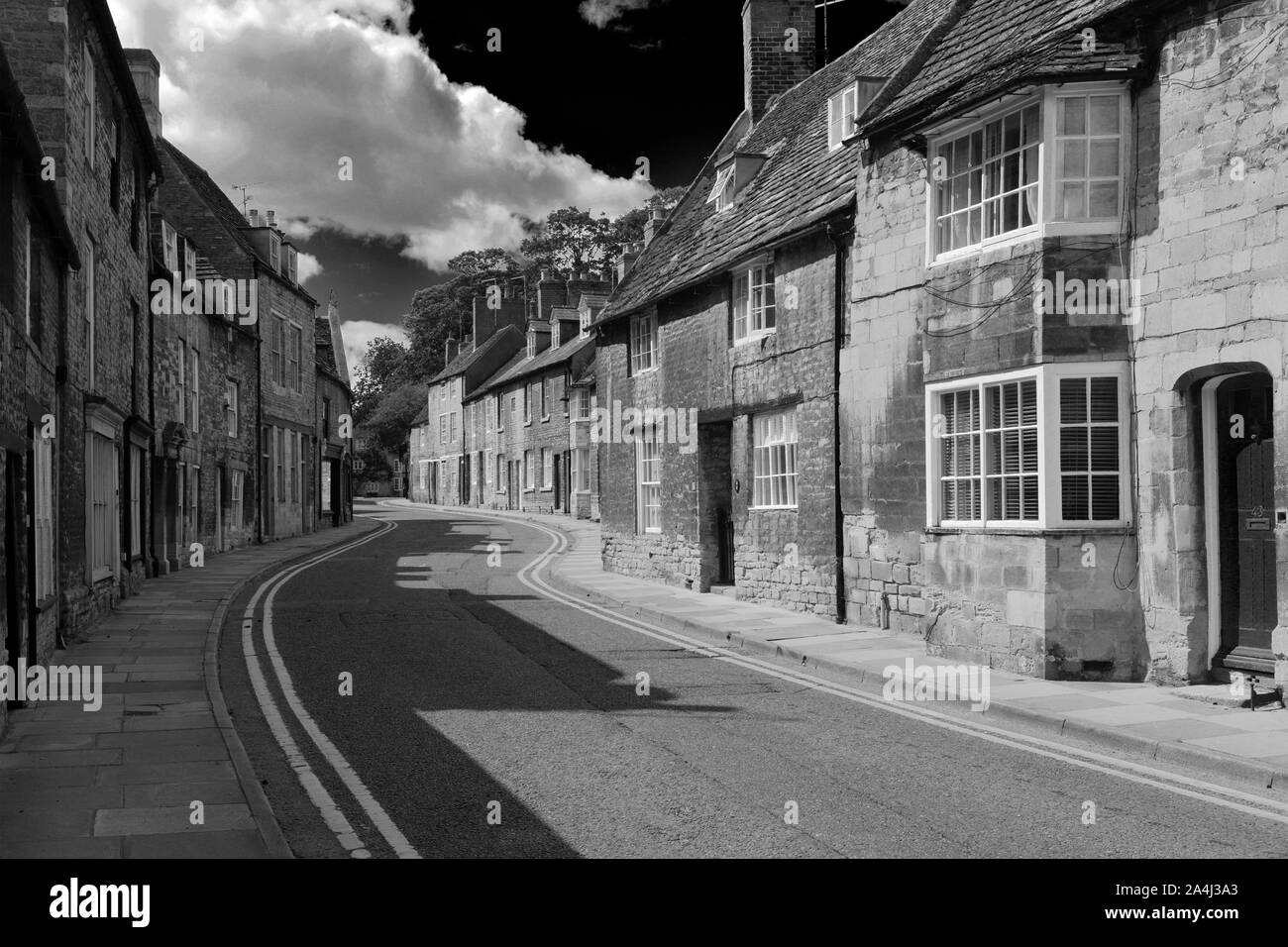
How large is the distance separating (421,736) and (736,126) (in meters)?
19.5

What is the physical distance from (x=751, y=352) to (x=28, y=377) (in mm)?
10701

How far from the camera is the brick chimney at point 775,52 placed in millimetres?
24266

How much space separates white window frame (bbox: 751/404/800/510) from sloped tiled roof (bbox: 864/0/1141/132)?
4755mm

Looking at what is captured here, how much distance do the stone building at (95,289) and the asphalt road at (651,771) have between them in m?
3.43

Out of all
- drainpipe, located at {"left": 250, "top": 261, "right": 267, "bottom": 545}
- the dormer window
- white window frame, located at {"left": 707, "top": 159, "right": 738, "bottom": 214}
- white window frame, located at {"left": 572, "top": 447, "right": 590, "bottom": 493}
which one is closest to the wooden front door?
the dormer window

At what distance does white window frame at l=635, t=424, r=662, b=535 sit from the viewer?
21812mm

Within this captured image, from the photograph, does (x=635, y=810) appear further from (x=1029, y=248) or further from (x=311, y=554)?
(x=311, y=554)

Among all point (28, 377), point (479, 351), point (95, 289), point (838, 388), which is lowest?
point (28, 377)

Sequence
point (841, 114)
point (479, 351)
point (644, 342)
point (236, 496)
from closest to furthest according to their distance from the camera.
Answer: point (841, 114)
point (644, 342)
point (236, 496)
point (479, 351)

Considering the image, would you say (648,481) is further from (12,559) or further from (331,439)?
(331,439)

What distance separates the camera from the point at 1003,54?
41.6 ft

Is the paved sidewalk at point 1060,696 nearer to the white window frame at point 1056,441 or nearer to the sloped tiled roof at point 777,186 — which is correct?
the white window frame at point 1056,441

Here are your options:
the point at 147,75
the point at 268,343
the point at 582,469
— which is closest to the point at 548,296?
the point at 582,469

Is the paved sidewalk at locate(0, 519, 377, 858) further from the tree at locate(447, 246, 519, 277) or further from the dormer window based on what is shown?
the tree at locate(447, 246, 519, 277)
